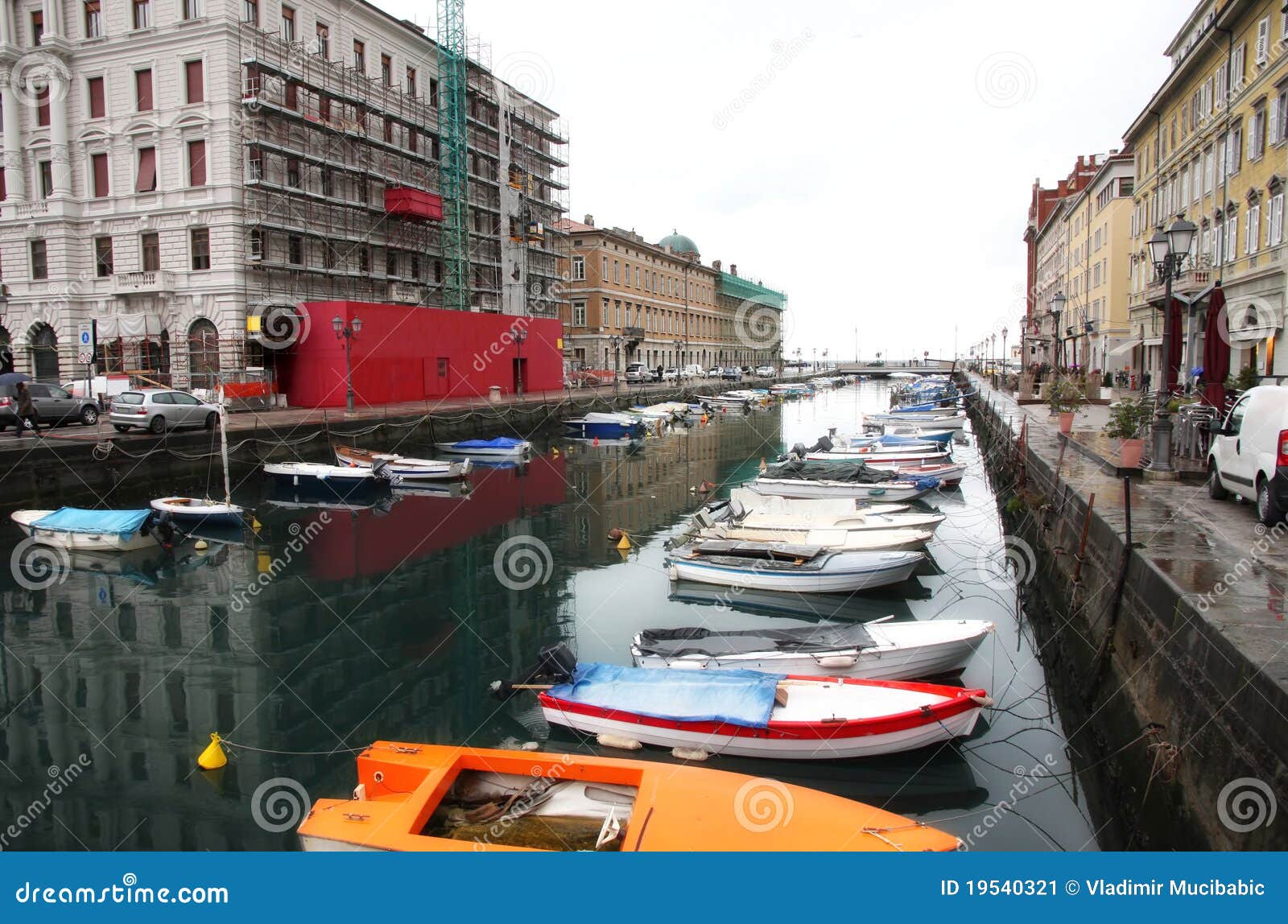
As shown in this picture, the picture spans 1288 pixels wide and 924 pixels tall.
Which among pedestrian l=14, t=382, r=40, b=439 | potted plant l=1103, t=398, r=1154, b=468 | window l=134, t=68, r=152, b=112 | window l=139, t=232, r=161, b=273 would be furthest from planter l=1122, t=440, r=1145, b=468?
window l=134, t=68, r=152, b=112

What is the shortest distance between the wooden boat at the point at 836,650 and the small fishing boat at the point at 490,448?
22.7m

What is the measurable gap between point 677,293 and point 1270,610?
82651 millimetres

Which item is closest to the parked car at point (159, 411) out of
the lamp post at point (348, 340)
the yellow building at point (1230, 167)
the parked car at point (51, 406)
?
the parked car at point (51, 406)

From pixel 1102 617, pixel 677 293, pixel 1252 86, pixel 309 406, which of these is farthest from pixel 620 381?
pixel 1102 617

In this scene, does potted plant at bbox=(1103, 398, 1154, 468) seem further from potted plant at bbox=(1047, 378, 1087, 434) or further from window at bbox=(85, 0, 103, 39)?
window at bbox=(85, 0, 103, 39)

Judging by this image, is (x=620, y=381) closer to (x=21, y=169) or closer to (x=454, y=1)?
(x=454, y=1)

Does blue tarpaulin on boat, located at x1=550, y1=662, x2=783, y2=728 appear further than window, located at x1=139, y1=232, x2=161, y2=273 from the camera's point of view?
No

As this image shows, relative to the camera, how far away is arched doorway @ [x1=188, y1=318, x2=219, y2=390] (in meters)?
35.9

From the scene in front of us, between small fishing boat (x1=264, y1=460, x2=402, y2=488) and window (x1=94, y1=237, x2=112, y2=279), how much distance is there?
20.2m

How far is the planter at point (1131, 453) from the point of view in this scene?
14.7 meters

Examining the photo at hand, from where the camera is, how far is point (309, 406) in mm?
37125

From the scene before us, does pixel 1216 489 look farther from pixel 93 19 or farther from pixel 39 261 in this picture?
pixel 93 19

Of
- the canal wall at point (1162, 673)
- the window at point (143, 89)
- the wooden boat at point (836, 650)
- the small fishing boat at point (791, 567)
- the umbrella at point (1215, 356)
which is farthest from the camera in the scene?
the window at point (143, 89)

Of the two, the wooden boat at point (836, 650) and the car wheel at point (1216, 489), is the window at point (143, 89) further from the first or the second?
the car wheel at point (1216, 489)
